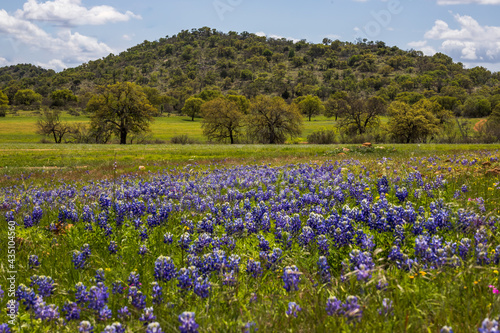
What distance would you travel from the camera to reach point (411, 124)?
7312 cm

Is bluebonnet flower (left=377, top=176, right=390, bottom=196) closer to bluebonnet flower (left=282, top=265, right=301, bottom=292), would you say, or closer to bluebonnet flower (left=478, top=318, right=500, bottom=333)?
bluebonnet flower (left=282, top=265, right=301, bottom=292)

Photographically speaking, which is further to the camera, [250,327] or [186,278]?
[186,278]

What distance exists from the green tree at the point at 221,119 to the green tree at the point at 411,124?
33.8m

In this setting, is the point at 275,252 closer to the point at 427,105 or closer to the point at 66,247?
the point at 66,247

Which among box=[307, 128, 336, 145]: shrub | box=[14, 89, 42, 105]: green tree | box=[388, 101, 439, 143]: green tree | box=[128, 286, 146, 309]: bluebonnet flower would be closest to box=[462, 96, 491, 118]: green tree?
box=[388, 101, 439, 143]: green tree

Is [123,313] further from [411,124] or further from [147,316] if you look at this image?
[411,124]

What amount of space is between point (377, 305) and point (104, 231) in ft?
15.6

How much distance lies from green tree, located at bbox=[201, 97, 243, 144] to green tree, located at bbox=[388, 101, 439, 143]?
3378 cm

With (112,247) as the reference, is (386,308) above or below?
above

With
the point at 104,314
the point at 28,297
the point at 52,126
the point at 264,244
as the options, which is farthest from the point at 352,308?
the point at 52,126

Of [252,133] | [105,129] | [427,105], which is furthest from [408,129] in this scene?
[105,129]

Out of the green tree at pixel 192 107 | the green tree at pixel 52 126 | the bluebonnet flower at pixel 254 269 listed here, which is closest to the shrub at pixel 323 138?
the green tree at pixel 52 126

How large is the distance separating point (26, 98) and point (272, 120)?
15343 centimetres

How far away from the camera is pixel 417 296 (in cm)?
352
